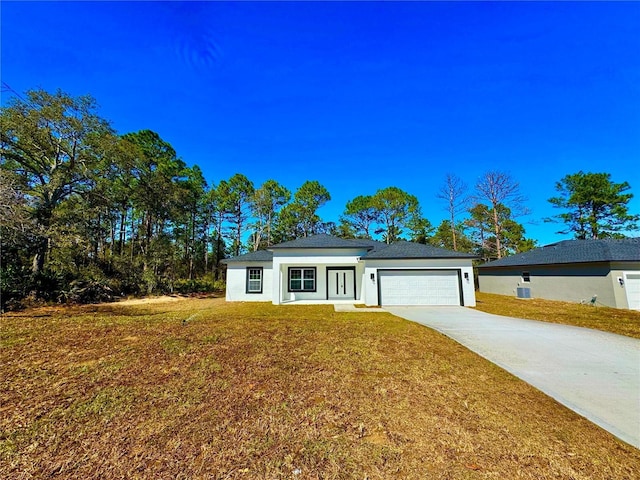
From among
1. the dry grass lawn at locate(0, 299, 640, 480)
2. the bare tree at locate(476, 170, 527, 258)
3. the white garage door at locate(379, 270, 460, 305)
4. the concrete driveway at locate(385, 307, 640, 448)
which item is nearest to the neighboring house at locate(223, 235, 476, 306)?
the white garage door at locate(379, 270, 460, 305)

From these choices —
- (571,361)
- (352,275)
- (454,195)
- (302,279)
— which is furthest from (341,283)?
(454,195)

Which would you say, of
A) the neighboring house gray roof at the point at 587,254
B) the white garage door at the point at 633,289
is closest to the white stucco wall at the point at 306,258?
the neighboring house gray roof at the point at 587,254

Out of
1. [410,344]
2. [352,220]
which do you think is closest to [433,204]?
[352,220]

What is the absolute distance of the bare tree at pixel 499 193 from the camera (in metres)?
22.6

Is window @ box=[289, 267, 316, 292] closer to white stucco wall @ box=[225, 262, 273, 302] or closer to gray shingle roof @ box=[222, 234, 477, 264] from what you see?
white stucco wall @ box=[225, 262, 273, 302]

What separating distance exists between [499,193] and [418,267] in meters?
16.2

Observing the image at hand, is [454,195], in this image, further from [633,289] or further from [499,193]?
[633,289]

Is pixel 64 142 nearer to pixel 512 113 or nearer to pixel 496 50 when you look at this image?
pixel 496 50

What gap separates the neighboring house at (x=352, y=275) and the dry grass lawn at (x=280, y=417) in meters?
7.27

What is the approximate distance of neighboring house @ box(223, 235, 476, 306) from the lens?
12.5m

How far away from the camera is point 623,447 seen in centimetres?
249

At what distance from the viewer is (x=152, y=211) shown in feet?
65.2

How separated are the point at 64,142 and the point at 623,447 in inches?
857

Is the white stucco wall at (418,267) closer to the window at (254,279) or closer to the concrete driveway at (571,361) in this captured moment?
the concrete driveway at (571,361)
